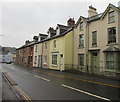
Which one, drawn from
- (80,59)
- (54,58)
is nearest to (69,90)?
(80,59)

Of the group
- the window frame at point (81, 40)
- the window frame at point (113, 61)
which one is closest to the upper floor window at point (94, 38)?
the window frame at point (81, 40)

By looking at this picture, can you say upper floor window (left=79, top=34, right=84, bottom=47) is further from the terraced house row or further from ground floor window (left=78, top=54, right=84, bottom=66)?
ground floor window (left=78, top=54, right=84, bottom=66)

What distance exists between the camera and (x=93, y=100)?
592cm

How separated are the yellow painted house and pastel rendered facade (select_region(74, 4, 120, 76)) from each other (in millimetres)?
1081

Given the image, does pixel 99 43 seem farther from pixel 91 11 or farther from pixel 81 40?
pixel 91 11

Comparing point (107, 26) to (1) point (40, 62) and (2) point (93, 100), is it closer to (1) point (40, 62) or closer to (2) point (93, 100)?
(2) point (93, 100)

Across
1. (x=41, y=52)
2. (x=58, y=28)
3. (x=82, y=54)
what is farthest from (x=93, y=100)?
(x=41, y=52)

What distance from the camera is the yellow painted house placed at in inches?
837

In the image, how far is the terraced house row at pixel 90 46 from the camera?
1536cm

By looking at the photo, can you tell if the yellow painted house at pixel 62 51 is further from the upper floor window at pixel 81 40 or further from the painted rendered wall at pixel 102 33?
the painted rendered wall at pixel 102 33

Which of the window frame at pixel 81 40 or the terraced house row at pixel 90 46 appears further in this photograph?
the window frame at pixel 81 40

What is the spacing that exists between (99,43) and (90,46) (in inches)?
70.4

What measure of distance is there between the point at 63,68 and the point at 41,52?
10629 millimetres

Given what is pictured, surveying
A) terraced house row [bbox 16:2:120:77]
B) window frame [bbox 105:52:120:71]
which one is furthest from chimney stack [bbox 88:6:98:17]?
window frame [bbox 105:52:120:71]
